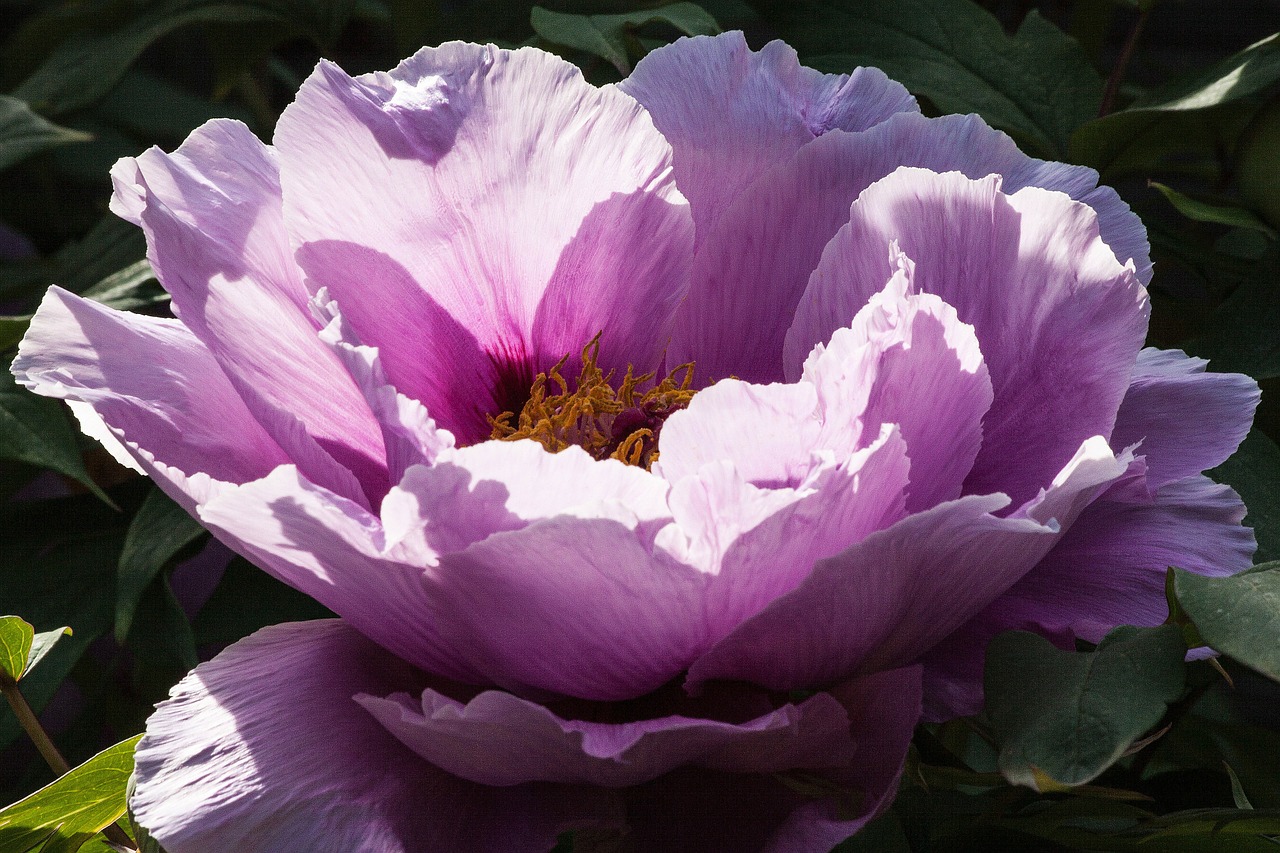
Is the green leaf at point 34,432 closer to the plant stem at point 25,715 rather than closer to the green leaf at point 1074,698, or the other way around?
the plant stem at point 25,715

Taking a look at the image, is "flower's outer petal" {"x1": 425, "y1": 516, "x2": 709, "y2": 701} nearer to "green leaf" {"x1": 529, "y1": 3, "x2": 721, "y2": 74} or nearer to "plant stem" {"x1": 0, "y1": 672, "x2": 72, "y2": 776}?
"plant stem" {"x1": 0, "y1": 672, "x2": 72, "y2": 776}

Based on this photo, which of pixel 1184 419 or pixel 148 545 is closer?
pixel 1184 419

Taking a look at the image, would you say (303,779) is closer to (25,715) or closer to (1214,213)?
(25,715)

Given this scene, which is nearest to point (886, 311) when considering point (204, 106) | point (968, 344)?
point (968, 344)

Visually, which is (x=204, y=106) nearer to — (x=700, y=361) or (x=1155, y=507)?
(x=700, y=361)

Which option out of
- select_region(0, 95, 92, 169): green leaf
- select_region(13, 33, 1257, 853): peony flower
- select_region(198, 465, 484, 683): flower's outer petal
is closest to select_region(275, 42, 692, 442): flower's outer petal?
select_region(13, 33, 1257, 853): peony flower

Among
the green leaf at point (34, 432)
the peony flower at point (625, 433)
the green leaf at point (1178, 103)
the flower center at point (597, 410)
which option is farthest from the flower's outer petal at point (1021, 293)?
the green leaf at point (34, 432)

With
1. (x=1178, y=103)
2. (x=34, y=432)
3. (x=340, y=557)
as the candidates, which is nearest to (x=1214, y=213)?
(x=1178, y=103)
